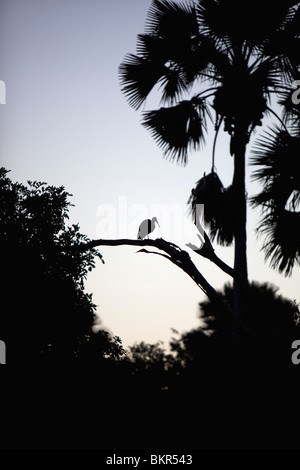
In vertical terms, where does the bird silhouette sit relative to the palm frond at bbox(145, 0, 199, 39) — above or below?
below

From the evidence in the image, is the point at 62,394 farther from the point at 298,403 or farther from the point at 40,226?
the point at 298,403

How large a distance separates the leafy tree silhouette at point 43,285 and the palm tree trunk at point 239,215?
267 cm

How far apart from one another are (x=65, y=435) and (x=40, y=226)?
238 centimetres

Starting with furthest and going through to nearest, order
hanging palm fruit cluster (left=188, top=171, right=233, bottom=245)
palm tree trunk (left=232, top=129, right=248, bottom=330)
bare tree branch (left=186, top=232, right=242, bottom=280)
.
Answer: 1. hanging palm fruit cluster (left=188, top=171, right=233, bottom=245)
2. palm tree trunk (left=232, top=129, right=248, bottom=330)
3. bare tree branch (left=186, top=232, right=242, bottom=280)

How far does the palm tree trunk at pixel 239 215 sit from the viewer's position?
8250 millimetres

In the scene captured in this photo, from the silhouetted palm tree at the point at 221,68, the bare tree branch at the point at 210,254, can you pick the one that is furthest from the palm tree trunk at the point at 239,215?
the bare tree branch at the point at 210,254

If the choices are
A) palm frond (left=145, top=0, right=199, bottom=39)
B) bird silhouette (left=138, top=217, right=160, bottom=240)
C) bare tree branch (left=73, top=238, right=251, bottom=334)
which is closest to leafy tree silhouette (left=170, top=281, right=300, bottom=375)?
bare tree branch (left=73, top=238, right=251, bottom=334)

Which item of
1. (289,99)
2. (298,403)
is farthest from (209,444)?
(289,99)

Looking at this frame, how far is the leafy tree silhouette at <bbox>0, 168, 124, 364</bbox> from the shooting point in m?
5.43

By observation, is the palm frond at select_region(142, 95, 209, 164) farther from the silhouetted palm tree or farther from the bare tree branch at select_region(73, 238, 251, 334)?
the bare tree branch at select_region(73, 238, 251, 334)

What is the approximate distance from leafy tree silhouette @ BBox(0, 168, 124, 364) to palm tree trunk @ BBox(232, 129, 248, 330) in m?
2.67

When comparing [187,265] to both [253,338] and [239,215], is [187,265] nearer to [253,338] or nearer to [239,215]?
[253,338]

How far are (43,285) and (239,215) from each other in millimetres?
4200
